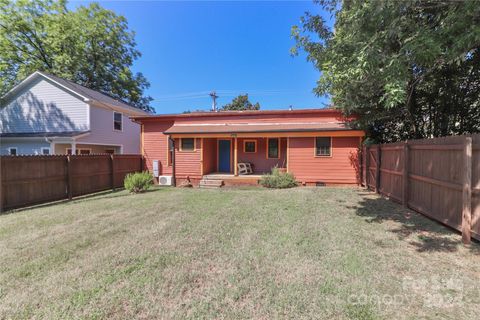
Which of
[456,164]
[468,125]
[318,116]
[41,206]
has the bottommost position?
[41,206]

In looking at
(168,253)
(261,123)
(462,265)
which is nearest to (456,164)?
(462,265)

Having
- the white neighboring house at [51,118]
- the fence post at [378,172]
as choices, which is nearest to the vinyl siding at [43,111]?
the white neighboring house at [51,118]

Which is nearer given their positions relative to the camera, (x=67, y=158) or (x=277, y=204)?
(x=277, y=204)

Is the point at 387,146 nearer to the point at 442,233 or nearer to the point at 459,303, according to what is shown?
the point at 442,233

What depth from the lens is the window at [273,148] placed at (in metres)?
12.8

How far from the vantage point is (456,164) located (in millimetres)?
4039

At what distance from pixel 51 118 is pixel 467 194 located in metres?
20.3

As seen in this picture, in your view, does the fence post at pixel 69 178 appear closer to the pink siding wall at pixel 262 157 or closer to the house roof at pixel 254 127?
the house roof at pixel 254 127

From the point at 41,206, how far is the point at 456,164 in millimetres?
11285

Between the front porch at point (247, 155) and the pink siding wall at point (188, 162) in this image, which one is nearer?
the pink siding wall at point (188, 162)

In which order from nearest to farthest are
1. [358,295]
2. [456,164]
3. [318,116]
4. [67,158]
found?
[358,295] → [456,164] → [67,158] → [318,116]

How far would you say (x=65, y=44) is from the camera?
19266mm

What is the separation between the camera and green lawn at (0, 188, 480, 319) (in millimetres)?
2312

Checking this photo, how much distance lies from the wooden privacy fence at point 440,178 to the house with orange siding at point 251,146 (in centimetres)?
294
